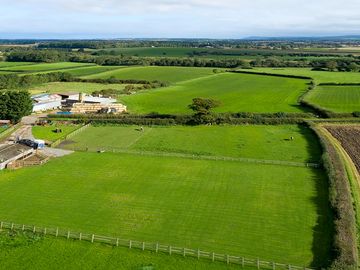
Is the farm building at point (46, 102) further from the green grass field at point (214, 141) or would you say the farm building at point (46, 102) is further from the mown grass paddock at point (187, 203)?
the mown grass paddock at point (187, 203)

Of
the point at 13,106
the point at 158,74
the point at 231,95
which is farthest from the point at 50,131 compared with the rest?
the point at 158,74

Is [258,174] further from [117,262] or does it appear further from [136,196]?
[117,262]

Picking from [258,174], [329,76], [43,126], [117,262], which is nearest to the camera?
[117,262]

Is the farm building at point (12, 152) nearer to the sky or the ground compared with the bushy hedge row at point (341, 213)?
nearer to the ground

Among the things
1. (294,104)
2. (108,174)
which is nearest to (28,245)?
(108,174)

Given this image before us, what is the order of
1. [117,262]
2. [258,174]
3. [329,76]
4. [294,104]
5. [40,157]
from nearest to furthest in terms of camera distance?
[117,262] → [258,174] → [40,157] → [294,104] → [329,76]

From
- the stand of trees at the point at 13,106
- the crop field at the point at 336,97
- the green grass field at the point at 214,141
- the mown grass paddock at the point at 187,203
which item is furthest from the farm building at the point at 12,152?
the crop field at the point at 336,97
